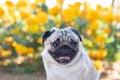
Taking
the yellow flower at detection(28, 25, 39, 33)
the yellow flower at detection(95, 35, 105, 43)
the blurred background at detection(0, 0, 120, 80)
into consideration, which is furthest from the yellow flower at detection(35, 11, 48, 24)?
the yellow flower at detection(95, 35, 105, 43)

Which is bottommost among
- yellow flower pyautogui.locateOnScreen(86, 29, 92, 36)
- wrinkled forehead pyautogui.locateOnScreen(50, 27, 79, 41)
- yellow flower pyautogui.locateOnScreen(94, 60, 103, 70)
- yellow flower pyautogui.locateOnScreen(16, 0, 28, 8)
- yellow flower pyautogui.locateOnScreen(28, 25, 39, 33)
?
yellow flower pyautogui.locateOnScreen(94, 60, 103, 70)

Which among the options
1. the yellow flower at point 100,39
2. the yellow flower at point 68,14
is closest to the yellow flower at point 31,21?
the yellow flower at point 68,14

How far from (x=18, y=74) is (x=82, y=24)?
0.81m

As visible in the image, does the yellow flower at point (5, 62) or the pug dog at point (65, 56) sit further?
the yellow flower at point (5, 62)

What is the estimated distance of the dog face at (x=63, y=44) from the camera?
2.55 m

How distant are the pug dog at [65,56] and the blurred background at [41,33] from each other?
1478 mm

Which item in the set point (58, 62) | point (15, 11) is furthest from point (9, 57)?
point (58, 62)

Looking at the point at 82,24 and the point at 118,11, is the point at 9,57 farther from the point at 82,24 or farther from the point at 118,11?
the point at 118,11

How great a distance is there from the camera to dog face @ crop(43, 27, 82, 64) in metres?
2.55

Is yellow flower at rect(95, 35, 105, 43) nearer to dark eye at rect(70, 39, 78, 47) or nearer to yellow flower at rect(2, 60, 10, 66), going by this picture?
yellow flower at rect(2, 60, 10, 66)

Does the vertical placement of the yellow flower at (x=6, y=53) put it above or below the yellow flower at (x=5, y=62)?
above

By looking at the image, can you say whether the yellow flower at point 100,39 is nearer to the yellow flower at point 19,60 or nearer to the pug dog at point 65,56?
the yellow flower at point 19,60

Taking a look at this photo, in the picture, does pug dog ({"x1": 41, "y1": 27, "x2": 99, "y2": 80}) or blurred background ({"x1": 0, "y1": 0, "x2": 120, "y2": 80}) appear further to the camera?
blurred background ({"x1": 0, "y1": 0, "x2": 120, "y2": 80})

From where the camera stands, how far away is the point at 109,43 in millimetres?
4328
